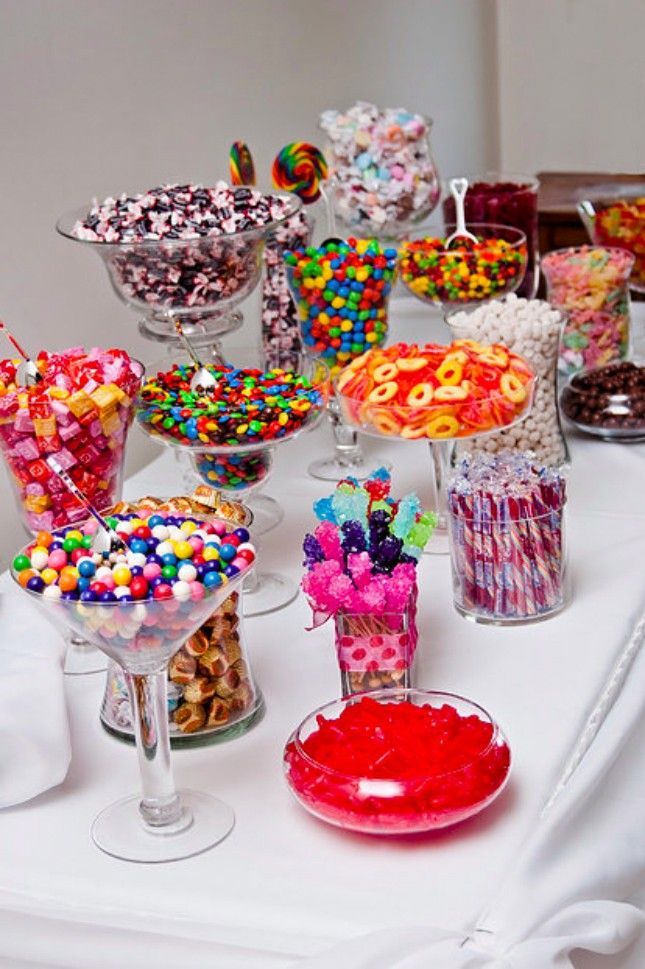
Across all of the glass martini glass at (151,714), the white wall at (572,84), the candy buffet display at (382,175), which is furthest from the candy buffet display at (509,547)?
the white wall at (572,84)

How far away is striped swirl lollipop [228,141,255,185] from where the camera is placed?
2.11 m

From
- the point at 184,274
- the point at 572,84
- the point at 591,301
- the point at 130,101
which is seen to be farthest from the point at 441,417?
the point at 572,84

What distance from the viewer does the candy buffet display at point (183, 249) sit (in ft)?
5.49

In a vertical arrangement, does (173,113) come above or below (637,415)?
above

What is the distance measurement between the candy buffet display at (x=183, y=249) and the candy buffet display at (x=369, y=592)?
0.44 meters

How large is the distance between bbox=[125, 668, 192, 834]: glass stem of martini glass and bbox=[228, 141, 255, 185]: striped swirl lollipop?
113cm

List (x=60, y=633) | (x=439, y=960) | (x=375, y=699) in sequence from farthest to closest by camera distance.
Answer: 1. (x=60, y=633)
2. (x=375, y=699)
3. (x=439, y=960)

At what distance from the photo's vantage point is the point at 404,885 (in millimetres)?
1079

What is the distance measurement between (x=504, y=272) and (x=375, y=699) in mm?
1118

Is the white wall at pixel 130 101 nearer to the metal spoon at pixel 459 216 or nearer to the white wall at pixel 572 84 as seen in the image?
the metal spoon at pixel 459 216

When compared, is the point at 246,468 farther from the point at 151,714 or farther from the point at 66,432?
the point at 151,714

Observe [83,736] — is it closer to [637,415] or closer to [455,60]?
[637,415]

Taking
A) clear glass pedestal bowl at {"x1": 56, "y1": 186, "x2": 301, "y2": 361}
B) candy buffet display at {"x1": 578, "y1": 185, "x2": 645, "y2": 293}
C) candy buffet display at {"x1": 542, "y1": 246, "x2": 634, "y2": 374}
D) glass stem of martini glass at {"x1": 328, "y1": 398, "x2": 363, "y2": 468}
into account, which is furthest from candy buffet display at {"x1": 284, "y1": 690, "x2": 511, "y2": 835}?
candy buffet display at {"x1": 578, "y1": 185, "x2": 645, "y2": 293}

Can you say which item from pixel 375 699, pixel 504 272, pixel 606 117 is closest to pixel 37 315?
pixel 504 272
